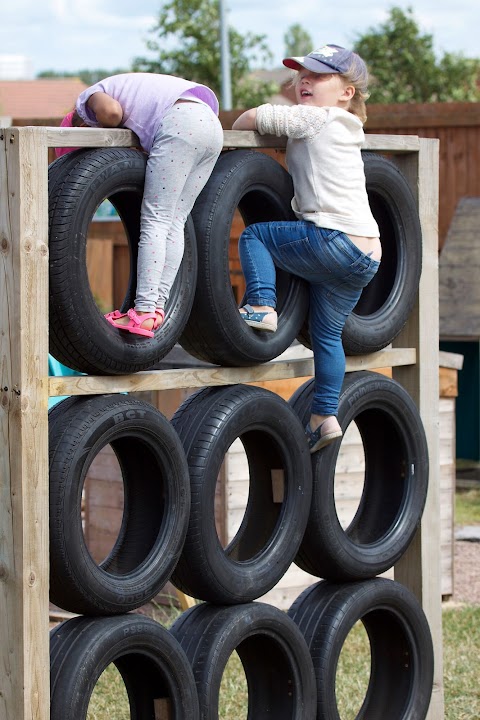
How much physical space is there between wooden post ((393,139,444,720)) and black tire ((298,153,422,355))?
106 millimetres

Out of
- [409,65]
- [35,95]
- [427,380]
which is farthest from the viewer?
[35,95]

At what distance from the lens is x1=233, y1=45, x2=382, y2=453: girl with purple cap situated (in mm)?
3867

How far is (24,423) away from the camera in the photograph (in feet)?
10.8

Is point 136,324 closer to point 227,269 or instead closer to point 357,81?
point 227,269

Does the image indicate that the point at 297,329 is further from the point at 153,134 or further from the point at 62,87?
the point at 62,87

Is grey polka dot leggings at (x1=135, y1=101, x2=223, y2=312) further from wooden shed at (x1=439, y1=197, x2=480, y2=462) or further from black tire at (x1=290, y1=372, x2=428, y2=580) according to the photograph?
wooden shed at (x1=439, y1=197, x2=480, y2=462)

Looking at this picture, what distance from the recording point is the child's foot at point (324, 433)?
4.02 meters

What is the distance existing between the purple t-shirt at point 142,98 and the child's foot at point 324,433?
108 cm

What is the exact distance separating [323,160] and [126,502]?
4.01 feet

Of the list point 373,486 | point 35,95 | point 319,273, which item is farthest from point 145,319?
point 35,95

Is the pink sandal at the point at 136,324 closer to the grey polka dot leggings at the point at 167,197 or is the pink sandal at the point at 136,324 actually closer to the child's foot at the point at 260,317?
the grey polka dot leggings at the point at 167,197

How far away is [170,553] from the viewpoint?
3.59m

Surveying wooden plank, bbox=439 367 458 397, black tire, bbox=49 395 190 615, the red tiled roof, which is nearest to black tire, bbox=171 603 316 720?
black tire, bbox=49 395 190 615

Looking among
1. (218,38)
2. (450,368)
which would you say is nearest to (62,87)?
(218,38)
